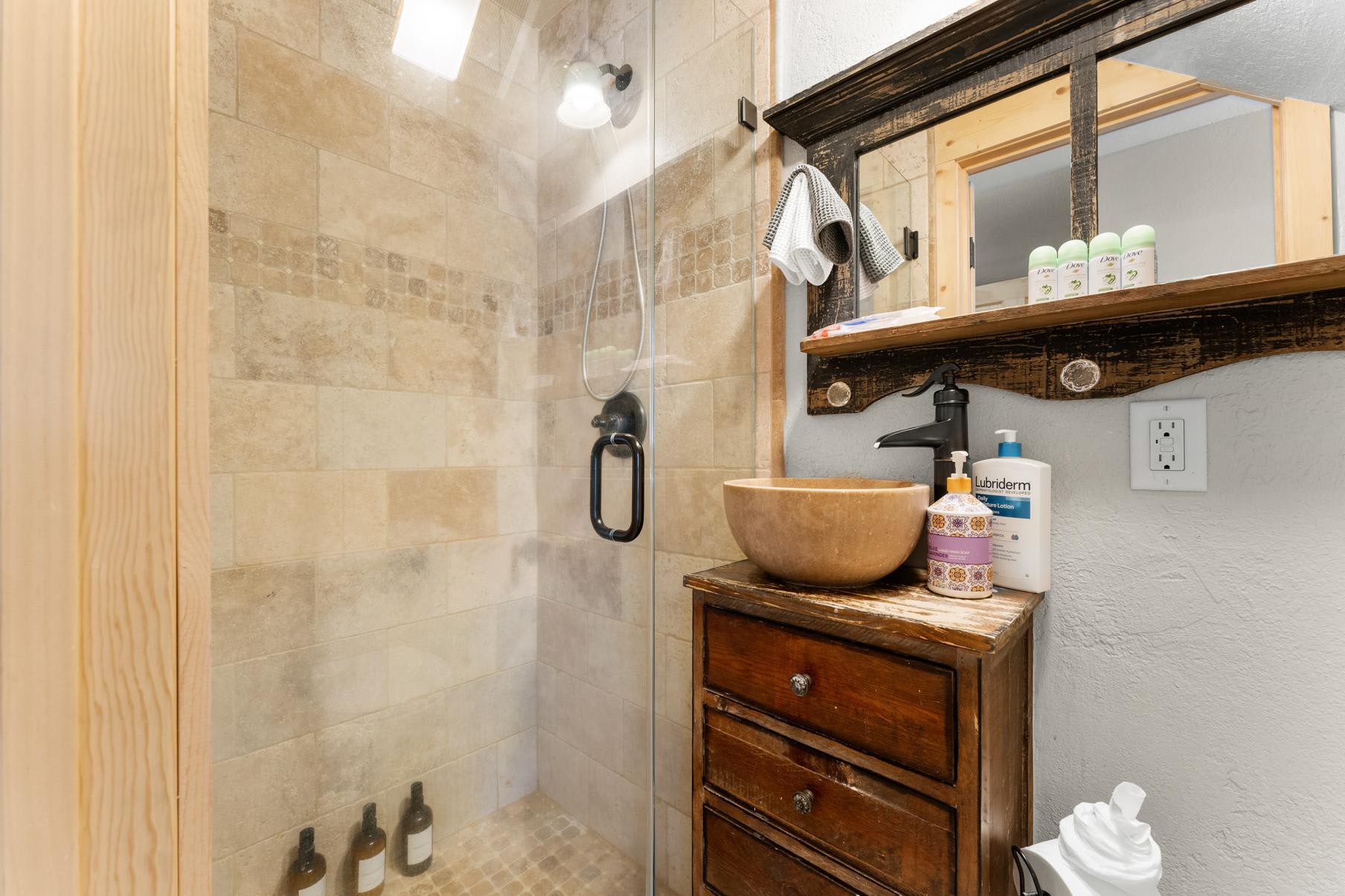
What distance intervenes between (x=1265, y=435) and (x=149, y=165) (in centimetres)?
130

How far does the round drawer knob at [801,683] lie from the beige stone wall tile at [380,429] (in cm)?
88

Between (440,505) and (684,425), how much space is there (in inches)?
23.1

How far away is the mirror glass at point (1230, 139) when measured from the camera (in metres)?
0.62

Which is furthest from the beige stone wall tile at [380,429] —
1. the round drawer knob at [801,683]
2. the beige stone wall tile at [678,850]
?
the beige stone wall tile at [678,850]

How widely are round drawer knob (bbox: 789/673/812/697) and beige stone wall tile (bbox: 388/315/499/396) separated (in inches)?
35.8

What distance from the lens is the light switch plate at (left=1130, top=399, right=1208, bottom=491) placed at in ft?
2.26

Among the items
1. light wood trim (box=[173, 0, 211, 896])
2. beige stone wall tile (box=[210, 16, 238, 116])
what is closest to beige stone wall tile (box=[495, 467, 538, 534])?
light wood trim (box=[173, 0, 211, 896])

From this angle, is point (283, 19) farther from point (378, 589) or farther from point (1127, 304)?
point (1127, 304)

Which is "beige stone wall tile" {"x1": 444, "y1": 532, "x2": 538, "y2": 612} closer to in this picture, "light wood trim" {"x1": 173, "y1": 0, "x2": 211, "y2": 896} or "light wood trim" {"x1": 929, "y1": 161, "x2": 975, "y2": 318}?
"light wood trim" {"x1": 173, "y1": 0, "x2": 211, "y2": 896}

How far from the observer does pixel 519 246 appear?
4.17 ft

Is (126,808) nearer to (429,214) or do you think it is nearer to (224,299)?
(224,299)

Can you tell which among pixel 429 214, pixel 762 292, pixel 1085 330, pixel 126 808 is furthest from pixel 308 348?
pixel 1085 330

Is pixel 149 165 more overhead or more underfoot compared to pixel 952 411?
more overhead

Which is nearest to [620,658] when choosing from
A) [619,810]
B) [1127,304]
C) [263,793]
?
[619,810]
